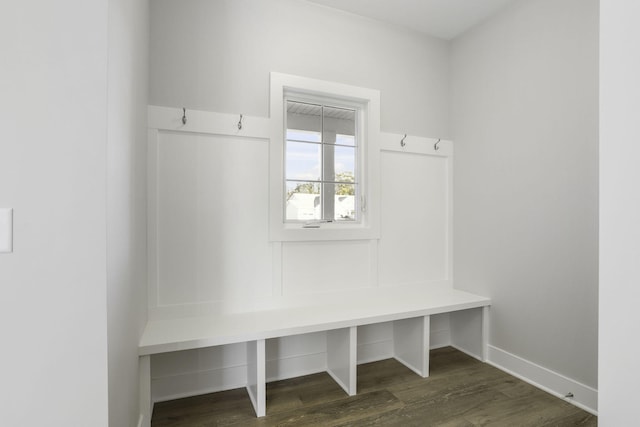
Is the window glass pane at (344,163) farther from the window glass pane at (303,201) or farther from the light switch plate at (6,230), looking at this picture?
the light switch plate at (6,230)

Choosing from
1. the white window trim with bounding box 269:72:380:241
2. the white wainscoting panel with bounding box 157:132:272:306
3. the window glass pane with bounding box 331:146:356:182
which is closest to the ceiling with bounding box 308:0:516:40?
the white window trim with bounding box 269:72:380:241

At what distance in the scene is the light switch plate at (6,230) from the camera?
31.9 inches

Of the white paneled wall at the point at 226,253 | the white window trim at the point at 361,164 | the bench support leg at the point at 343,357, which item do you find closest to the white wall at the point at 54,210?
the white paneled wall at the point at 226,253

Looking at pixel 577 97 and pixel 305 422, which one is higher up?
pixel 577 97

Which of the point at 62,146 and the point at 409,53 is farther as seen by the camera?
the point at 409,53

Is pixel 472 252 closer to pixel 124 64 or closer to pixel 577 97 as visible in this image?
pixel 577 97

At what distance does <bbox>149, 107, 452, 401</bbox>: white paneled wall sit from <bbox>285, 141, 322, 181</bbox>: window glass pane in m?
0.22

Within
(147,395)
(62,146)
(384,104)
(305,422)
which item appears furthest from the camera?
(384,104)

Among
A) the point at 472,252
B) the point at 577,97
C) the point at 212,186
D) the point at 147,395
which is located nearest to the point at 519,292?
the point at 472,252

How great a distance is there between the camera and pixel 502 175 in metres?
2.28

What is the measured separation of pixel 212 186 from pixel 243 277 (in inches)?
24.3

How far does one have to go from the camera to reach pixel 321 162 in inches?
92.2

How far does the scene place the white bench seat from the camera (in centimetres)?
163
